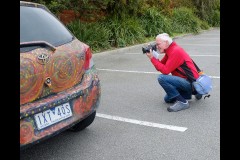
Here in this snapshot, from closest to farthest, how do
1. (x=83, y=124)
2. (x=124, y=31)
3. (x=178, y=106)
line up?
1. (x=83, y=124)
2. (x=178, y=106)
3. (x=124, y=31)

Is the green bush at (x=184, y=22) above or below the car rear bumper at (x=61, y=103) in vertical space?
above

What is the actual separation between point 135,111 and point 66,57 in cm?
187

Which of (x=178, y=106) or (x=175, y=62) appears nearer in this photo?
(x=175, y=62)

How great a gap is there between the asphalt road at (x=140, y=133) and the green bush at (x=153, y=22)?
325 inches

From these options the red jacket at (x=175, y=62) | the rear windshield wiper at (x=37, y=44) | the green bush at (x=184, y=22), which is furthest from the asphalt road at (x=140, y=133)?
the green bush at (x=184, y=22)

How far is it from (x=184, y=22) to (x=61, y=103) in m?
15.6

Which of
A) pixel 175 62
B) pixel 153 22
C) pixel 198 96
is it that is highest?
pixel 153 22

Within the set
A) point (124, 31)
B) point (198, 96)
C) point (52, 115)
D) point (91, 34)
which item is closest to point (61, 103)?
point (52, 115)

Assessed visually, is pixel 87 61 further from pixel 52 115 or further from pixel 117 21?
pixel 117 21

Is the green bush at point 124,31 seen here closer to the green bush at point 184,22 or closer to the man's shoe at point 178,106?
the green bush at point 184,22

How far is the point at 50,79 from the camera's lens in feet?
10.1

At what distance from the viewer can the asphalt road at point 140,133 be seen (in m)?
3.44
